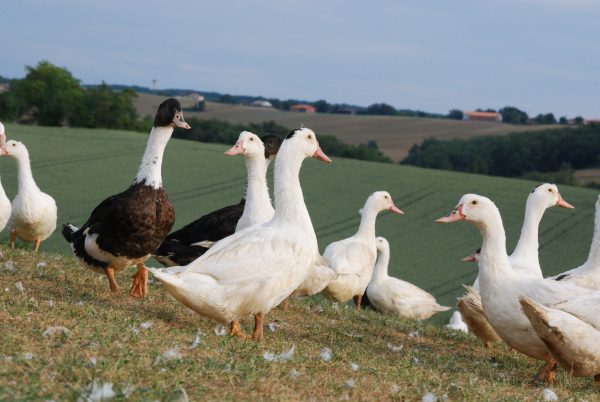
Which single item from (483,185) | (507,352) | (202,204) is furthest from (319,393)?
(483,185)

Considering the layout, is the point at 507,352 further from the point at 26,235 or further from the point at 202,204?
the point at 202,204

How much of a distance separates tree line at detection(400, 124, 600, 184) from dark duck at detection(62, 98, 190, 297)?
4264 cm

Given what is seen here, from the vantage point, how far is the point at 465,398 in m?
6.67

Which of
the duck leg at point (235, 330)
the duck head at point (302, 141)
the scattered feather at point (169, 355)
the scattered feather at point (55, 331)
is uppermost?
the duck head at point (302, 141)

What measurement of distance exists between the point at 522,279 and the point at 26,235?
1033 cm

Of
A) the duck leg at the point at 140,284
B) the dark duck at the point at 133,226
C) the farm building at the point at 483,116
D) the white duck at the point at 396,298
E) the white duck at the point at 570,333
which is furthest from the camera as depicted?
the farm building at the point at 483,116

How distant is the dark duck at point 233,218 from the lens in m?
11.2

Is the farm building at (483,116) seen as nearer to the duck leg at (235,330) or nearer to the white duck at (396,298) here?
the white duck at (396,298)

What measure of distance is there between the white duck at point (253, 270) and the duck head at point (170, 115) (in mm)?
2311

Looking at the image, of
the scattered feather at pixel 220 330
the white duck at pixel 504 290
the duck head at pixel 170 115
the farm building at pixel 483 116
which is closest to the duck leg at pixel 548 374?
the white duck at pixel 504 290

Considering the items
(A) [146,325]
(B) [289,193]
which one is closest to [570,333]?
(B) [289,193]

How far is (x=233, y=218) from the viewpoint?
40.3 feet

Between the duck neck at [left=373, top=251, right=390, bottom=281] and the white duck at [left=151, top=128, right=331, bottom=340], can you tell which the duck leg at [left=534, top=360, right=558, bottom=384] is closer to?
the white duck at [left=151, top=128, right=331, bottom=340]

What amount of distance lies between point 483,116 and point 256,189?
6888 centimetres
